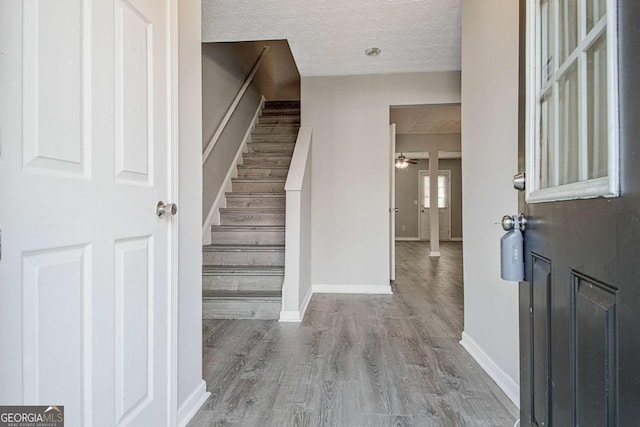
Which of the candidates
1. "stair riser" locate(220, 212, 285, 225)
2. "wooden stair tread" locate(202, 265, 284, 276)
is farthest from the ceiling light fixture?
"wooden stair tread" locate(202, 265, 284, 276)

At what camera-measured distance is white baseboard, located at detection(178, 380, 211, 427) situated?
57.0 inches

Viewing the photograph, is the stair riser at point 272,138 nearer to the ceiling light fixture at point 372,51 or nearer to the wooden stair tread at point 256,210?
the wooden stair tread at point 256,210

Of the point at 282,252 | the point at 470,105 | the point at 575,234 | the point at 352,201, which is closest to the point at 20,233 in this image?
the point at 575,234

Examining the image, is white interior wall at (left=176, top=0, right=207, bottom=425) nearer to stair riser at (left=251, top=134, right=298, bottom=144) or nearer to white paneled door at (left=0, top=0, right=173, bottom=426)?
white paneled door at (left=0, top=0, right=173, bottom=426)

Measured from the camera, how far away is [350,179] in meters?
3.74

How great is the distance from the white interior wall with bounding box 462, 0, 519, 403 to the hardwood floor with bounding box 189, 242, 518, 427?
21cm

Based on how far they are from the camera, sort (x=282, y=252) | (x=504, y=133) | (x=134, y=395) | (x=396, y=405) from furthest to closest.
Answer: (x=282, y=252), (x=504, y=133), (x=396, y=405), (x=134, y=395)

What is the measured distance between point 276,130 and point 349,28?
245 centimetres

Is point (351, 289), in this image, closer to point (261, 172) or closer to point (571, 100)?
point (261, 172)

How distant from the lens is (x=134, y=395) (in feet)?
3.71

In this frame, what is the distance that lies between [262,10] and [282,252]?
79.3 inches

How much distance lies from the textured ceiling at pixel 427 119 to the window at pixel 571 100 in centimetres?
427

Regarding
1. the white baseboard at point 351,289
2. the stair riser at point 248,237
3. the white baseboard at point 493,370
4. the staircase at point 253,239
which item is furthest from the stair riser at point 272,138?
the white baseboard at point 493,370

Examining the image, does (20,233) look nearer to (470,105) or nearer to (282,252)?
(470,105)
